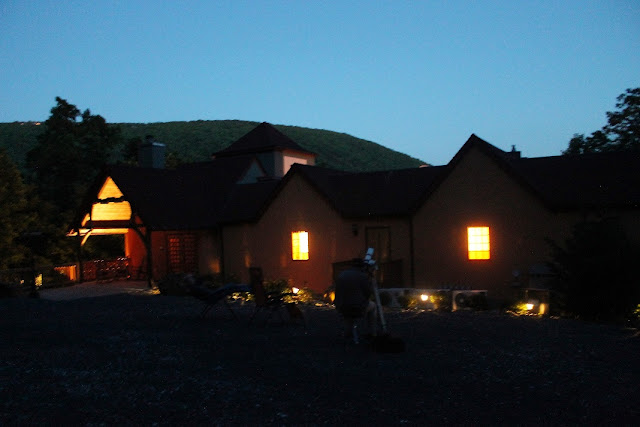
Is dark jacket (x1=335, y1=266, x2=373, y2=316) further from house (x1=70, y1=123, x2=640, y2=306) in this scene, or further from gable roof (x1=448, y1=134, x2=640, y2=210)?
gable roof (x1=448, y1=134, x2=640, y2=210)

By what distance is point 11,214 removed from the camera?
31141mm

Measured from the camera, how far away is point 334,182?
2453cm

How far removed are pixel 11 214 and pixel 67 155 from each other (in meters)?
6.83

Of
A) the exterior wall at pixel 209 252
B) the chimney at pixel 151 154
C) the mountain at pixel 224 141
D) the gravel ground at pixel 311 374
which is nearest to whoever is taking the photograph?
the gravel ground at pixel 311 374

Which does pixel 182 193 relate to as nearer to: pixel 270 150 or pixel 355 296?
pixel 270 150

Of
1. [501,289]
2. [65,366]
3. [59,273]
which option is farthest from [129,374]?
[59,273]

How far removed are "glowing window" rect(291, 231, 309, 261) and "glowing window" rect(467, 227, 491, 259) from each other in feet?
21.3

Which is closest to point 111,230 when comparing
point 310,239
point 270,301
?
point 310,239

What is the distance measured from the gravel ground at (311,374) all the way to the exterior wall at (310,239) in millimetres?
8446

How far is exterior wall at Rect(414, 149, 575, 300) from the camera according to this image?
19047 millimetres

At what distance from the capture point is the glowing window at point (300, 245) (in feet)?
77.6

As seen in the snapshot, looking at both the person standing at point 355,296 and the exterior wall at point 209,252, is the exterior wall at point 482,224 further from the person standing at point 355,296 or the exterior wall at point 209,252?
the exterior wall at point 209,252

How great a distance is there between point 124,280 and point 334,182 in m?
11.0

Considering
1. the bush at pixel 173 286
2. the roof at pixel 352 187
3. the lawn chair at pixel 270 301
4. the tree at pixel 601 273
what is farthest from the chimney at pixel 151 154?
the tree at pixel 601 273
